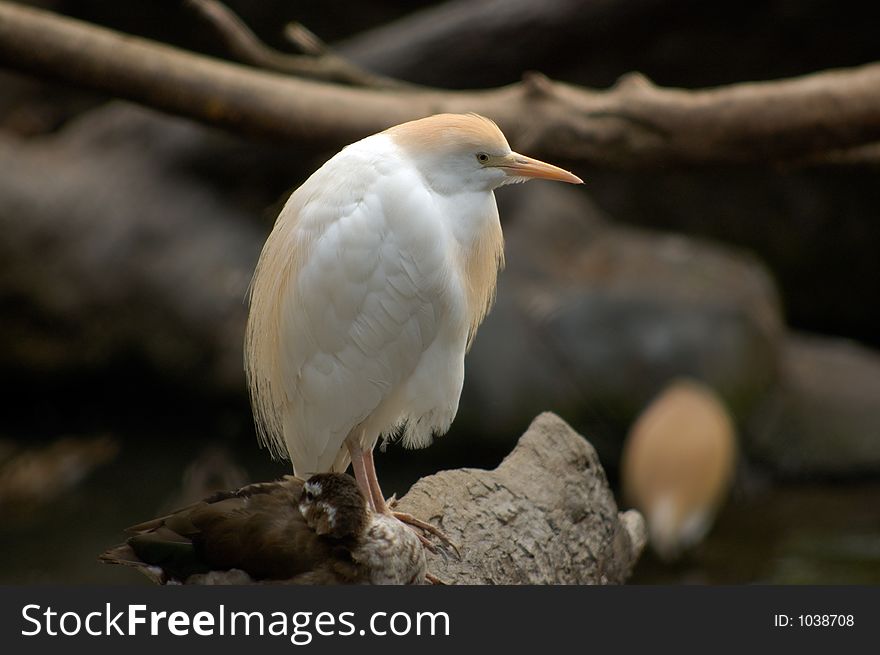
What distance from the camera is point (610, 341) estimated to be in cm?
443

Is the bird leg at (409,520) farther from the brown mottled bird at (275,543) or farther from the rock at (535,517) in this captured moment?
the brown mottled bird at (275,543)

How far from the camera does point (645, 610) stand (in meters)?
1.54

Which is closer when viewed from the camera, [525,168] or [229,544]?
[229,544]

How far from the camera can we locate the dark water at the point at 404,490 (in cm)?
372

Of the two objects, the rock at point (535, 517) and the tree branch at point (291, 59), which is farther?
the tree branch at point (291, 59)

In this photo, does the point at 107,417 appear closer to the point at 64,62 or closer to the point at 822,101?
the point at 64,62

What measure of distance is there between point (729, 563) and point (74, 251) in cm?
301

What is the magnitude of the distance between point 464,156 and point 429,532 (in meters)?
0.69

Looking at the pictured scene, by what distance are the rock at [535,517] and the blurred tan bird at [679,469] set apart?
4.93 feet

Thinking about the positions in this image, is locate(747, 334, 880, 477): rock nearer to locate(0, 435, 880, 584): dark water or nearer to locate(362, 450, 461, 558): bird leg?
locate(0, 435, 880, 584): dark water

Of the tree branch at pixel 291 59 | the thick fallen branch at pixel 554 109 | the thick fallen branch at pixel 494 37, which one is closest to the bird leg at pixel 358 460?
the thick fallen branch at pixel 554 109

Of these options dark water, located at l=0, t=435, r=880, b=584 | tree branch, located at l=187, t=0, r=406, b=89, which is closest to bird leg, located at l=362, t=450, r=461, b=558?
tree branch, located at l=187, t=0, r=406, b=89

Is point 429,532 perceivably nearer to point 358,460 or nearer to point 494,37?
point 358,460

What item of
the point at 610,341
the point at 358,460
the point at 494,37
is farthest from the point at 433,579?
the point at 610,341
